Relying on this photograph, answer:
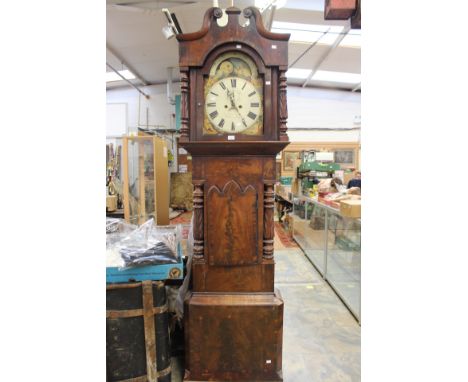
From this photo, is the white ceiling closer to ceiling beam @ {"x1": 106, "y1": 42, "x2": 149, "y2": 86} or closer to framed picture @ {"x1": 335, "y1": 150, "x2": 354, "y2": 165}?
ceiling beam @ {"x1": 106, "y1": 42, "x2": 149, "y2": 86}

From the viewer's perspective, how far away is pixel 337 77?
25.7 ft

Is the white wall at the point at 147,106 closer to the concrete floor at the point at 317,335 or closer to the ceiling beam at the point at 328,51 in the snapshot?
the ceiling beam at the point at 328,51

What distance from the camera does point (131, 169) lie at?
18.4 feet

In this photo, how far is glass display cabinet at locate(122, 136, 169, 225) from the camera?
519 cm

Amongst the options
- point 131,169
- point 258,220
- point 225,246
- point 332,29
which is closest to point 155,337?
point 225,246

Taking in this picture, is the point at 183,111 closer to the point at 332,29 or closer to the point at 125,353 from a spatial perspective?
the point at 125,353

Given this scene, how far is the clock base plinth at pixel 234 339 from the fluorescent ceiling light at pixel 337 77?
7347mm

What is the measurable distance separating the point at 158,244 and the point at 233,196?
61 centimetres

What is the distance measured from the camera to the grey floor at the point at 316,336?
182 cm

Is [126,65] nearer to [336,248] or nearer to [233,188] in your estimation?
[336,248]

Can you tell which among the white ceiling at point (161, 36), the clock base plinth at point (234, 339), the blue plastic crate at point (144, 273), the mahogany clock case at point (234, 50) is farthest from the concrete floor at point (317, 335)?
the white ceiling at point (161, 36)

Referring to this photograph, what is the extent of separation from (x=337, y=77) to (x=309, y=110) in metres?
1.31

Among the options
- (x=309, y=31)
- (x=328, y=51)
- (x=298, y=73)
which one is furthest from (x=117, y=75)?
(x=328, y=51)

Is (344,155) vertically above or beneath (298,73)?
beneath
